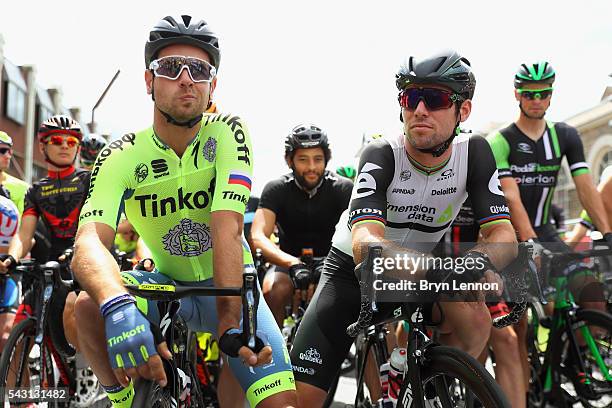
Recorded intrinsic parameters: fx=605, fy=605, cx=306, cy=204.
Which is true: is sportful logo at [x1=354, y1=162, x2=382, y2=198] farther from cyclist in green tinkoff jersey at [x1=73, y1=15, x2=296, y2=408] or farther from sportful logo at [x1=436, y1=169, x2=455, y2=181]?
cyclist in green tinkoff jersey at [x1=73, y1=15, x2=296, y2=408]

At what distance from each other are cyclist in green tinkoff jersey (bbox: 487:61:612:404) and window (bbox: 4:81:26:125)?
129 ft

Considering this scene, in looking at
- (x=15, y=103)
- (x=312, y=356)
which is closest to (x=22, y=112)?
(x=15, y=103)

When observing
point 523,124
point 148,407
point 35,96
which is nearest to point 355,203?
point 148,407

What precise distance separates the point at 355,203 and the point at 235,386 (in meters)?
1.17

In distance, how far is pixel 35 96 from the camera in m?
44.8

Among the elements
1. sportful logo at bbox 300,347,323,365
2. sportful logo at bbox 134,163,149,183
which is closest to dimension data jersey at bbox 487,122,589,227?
sportful logo at bbox 300,347,323,365

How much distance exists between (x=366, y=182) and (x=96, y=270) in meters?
1.48

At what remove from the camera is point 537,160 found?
18.8 ft

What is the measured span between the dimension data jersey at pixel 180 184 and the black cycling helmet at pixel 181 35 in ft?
1.28

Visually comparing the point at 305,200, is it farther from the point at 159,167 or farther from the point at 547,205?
the point at 159,167

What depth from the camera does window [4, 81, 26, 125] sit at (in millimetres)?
38844

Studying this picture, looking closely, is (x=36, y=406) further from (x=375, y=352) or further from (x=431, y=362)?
(x=431, y=362)

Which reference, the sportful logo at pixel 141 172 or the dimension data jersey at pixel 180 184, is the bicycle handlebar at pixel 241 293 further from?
the sportful logo at pixel 141 172

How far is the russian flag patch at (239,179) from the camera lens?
9.87ft
